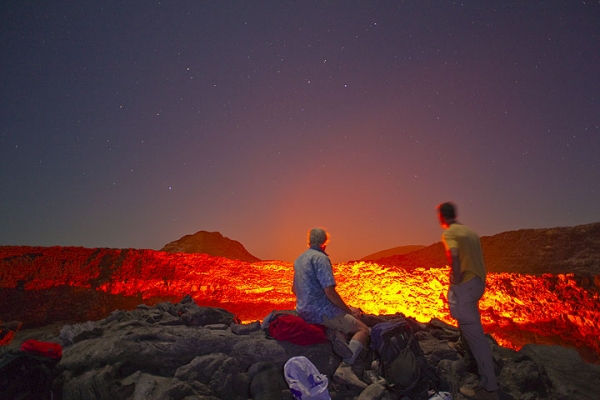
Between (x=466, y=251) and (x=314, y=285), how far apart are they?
206cm

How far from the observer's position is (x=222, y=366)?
409cm

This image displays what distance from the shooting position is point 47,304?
42.0ft

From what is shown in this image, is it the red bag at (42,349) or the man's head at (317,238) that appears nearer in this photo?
the red bag at (42,349)

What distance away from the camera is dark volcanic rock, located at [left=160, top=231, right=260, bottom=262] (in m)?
27.5

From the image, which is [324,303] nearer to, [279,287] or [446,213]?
[446,213]

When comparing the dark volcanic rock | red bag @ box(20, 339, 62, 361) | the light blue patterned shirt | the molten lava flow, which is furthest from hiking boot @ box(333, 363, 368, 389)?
the dark volcanic rock

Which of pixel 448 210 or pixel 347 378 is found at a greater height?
pixel 448 210

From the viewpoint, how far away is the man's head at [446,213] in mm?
4492

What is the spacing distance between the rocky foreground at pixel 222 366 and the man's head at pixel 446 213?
212 centimetres

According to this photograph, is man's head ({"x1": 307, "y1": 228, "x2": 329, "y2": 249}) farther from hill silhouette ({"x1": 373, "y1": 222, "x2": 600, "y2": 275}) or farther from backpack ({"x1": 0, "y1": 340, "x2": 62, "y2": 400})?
hill silhouette ({"x1": 373, "y1": 222, "x2": 600, "y2": 275})

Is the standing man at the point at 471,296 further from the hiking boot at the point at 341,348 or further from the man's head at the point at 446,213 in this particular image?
the hiking boot at the point at 341,348

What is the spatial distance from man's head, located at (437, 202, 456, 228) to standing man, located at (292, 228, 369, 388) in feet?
5.72

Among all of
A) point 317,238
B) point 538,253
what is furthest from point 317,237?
point 538,253

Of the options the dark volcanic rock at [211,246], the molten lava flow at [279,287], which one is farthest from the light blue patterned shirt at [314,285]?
the dark volcanic rock at [211,246]
